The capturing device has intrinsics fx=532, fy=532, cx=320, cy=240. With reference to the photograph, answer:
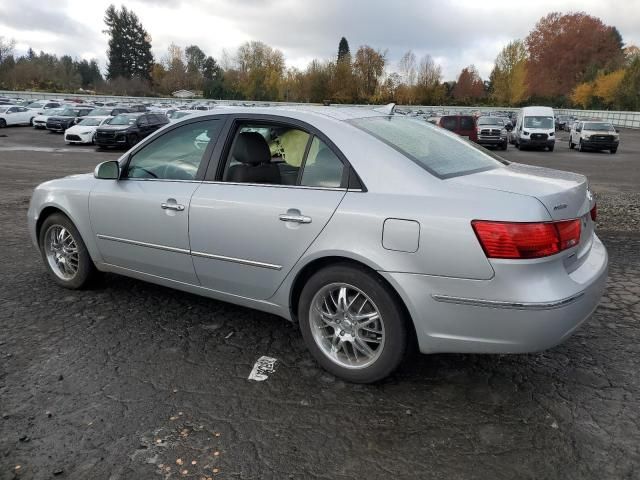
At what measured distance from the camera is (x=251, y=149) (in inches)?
147

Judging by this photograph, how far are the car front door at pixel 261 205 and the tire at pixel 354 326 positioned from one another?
26 centimetres

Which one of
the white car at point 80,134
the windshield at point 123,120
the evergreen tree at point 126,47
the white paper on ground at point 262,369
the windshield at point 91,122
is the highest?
the evergreen tree at point 126,47

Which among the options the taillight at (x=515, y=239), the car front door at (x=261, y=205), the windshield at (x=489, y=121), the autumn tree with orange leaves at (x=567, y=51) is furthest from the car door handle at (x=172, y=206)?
the autumn tree with orange leaves at (x=567, y=51)

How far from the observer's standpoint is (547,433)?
107 inches

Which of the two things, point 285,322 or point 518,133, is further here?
point 518,133

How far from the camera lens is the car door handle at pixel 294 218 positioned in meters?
3.18

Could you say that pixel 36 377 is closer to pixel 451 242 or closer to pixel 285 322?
pixel 285 322

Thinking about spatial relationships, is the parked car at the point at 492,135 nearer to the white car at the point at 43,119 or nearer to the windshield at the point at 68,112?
the windshield at the point at 68,112

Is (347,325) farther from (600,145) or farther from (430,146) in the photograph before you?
(600,145)

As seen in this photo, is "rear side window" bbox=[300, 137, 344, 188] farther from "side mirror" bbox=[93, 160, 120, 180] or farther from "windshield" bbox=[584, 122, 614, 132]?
"windshield" bbox=[584, 122, 614, 132]

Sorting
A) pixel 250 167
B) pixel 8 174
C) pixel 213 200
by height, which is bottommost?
pixel 8 174

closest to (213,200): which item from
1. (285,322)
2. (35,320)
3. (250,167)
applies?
(250,167)

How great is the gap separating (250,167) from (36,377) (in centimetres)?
189

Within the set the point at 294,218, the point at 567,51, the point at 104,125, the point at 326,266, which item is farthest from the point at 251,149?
the point at 567,51
